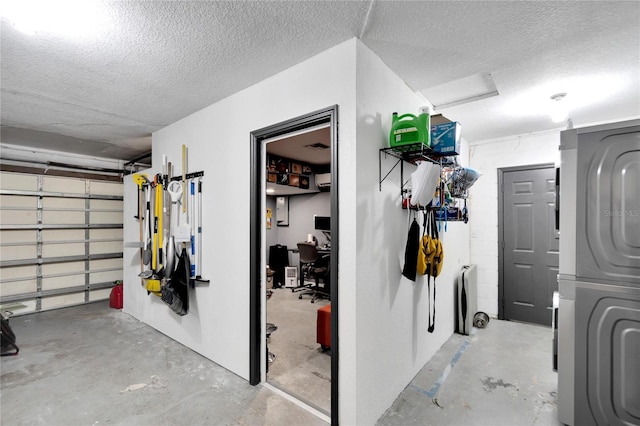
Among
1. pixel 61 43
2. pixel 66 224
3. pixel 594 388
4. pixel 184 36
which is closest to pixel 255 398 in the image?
pixel 594 388

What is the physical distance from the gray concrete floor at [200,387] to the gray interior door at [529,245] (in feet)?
1.80

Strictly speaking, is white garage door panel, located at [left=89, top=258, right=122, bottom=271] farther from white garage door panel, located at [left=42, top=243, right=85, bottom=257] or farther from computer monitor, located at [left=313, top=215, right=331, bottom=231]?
computer monitor, located at [left=313, top=215, right=331, bottom=231]

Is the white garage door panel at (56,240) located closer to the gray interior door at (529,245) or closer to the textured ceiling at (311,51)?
the textured ceiling at (311,51)

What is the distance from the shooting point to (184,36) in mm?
1854

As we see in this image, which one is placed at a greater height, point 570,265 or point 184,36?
point 184,36

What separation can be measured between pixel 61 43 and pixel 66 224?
13.8 ft

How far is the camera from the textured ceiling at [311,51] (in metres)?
1.63

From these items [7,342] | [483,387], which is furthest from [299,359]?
[7,342]

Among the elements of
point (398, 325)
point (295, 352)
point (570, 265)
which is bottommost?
point (295, 352)

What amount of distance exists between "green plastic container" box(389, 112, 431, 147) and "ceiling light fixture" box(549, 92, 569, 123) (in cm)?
173

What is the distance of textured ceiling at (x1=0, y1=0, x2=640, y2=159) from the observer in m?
1.63

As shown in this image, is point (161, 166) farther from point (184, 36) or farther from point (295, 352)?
point (295, 352)

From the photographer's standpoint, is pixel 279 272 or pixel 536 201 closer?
pixel 536 201

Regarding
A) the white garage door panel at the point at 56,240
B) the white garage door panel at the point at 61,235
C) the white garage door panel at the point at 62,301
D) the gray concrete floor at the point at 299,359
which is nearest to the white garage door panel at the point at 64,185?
the white garage door panel at the point at 56,240
